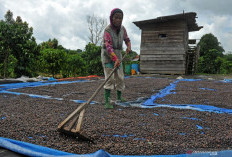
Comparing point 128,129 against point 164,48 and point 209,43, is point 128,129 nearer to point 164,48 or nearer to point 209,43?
point 164,48

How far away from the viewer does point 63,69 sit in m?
8.11

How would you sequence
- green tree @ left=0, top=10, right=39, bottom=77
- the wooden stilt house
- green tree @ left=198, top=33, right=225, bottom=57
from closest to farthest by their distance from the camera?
green tree @ left=0, top=10, right=39, bottom=77, the wooden stilt house, green tree @ left=198, top=33, right=225, bottom=57

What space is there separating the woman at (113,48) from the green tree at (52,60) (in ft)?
16.8

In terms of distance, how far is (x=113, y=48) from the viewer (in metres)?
2.84

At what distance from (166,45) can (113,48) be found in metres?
8.12

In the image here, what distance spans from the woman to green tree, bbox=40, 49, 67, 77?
511cm

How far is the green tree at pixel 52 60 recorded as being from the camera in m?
→ 7.34

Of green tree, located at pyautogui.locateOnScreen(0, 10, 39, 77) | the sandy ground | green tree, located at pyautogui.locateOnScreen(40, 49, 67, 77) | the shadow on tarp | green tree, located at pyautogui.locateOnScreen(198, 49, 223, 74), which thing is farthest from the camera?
green tree, located at pyautogui.locateOnScreen(198, 49, 223, 74)

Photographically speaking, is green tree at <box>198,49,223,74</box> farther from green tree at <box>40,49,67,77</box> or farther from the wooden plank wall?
green tree at <box>40,49,67,77</box>

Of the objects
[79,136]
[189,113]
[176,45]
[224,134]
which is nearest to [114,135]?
[79,136]

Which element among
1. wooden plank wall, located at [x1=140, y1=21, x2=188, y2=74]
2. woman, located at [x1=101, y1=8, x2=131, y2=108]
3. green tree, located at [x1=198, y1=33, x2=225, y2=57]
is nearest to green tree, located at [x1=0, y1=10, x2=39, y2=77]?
woman, located at [x1=101, y1=8, x2=131, y2=108]

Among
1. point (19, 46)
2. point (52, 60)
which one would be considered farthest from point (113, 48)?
point (52, 60)

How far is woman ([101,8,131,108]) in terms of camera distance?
260cm

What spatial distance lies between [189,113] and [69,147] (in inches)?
64.8
